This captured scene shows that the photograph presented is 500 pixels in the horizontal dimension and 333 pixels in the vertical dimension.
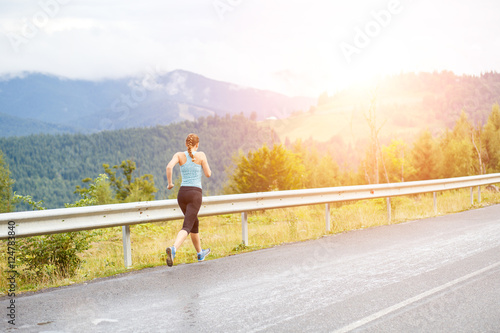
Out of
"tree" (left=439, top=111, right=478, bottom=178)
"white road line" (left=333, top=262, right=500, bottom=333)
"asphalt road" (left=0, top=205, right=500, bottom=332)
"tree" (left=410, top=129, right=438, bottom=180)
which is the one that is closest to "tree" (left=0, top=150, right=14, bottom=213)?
"tree" (left=410, top=129, right=438, bottom=180)

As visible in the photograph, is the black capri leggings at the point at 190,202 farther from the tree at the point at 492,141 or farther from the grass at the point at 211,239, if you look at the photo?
the tree at the point at 492,141

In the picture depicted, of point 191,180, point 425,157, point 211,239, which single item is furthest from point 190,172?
point 425,157

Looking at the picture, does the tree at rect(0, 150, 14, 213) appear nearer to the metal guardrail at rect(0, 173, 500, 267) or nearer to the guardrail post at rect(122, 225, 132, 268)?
the metal guardrail at rect(0, 173, 500, 267)

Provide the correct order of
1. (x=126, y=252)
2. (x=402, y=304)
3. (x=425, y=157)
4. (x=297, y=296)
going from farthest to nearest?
(x=425, y=157) < (x=126, y=252) < (x=297, y=296) < (x=402, y=304)

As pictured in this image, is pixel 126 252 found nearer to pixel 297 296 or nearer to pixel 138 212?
pixel 138 212

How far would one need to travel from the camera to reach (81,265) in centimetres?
735

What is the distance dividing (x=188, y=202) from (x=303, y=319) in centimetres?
342

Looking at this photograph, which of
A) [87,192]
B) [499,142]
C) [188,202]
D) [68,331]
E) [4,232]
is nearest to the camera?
[68,331]

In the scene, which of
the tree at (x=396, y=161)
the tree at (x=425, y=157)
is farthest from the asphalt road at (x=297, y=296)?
the tree at (x=396, y=161)

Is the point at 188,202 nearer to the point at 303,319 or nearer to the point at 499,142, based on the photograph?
the point at 303,319

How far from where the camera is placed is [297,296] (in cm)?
515

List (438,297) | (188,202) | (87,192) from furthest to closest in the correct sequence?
1. (87,192)
2. (188,202)
3. (438,297)

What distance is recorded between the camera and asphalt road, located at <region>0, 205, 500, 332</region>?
4242 mm

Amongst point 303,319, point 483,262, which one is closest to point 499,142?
point 483,262
